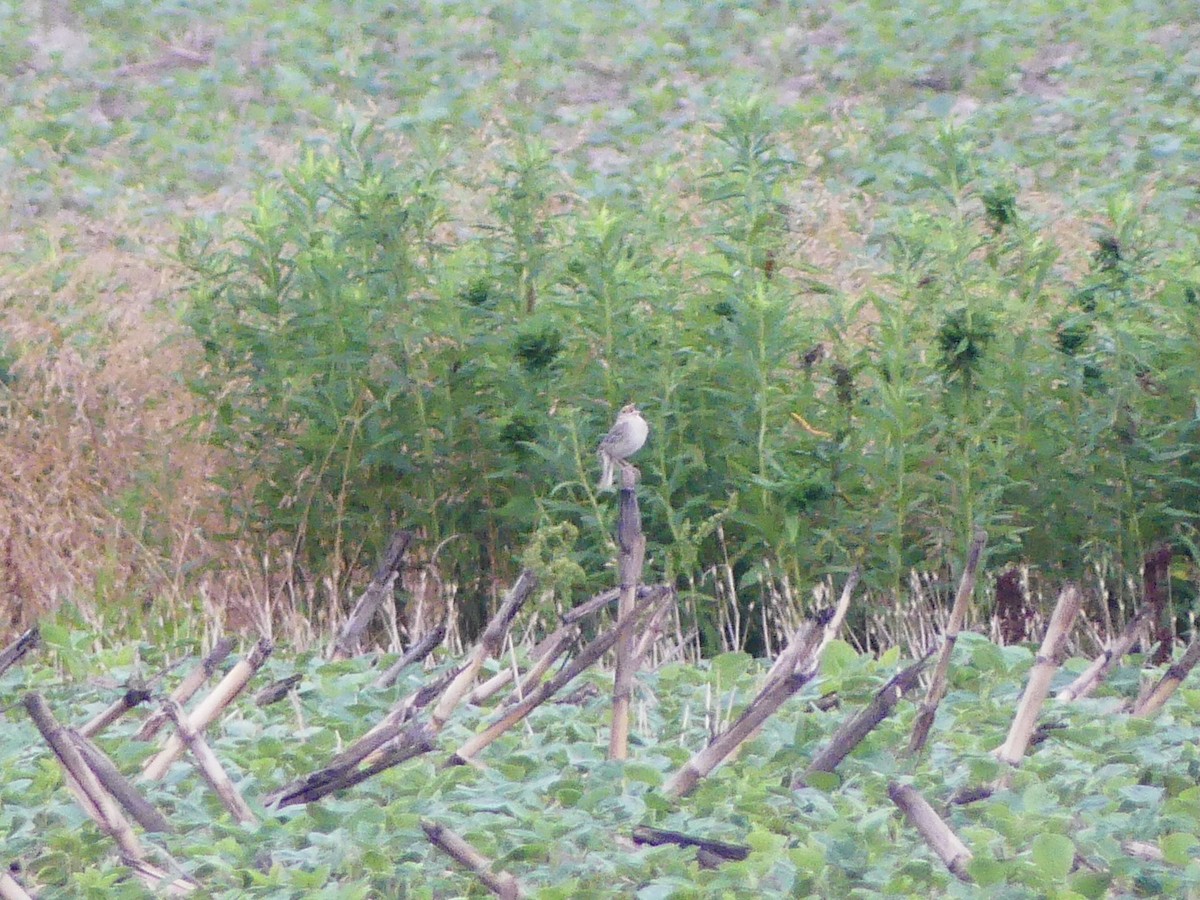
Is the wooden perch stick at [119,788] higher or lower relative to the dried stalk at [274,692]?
higher

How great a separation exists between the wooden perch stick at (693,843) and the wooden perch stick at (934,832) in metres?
0.25

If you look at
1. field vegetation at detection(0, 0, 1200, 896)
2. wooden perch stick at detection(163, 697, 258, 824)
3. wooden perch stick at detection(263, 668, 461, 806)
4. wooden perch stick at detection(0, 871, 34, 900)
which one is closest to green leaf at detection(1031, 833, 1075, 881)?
field vegetation at detection(0, 0, 1200, 896)

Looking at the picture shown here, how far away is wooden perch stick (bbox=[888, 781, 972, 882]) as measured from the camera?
8.10 ft

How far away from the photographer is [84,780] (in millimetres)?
2672

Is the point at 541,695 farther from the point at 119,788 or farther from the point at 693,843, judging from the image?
the point at 119,788

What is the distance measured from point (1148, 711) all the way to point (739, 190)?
266cm

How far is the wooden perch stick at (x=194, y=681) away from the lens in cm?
321

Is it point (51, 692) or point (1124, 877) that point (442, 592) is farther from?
point (1124, 877)

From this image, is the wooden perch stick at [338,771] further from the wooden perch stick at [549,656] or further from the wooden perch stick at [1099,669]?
the wooden perch stick at [1099,669]

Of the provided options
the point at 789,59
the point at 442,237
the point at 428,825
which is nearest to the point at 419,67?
the point at 789,59

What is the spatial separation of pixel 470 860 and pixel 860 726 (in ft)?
2.38

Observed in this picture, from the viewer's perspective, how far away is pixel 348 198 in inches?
225

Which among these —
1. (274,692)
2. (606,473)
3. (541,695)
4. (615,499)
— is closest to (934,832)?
(541,695)

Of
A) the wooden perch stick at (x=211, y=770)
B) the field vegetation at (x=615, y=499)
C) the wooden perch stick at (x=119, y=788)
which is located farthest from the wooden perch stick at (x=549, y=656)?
the wooden perch stick at (x=119, y=788)
